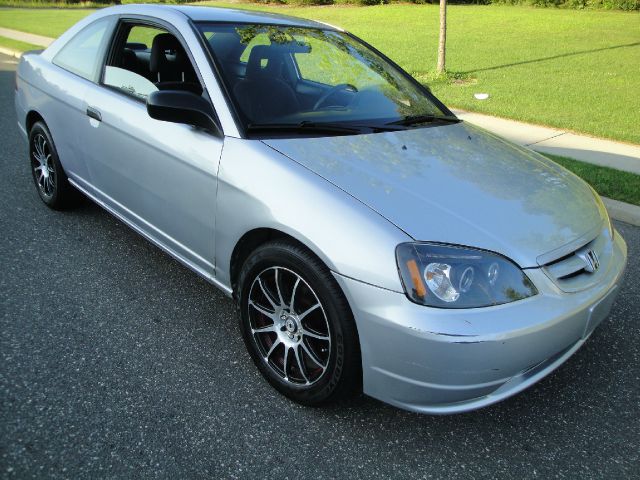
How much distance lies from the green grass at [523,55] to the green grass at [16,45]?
7.75ft

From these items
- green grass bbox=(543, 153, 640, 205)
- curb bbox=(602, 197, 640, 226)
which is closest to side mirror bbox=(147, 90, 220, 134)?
curb bbox=(602, 197, 640, 226)

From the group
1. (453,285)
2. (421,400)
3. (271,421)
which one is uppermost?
(453,285)

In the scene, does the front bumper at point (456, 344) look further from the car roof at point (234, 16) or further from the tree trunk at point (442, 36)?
the tree trunk at point (442, 36)

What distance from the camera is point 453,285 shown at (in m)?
2.09

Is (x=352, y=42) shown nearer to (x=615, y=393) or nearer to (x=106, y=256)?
(x=106, y=256)

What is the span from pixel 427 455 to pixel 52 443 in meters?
1.51

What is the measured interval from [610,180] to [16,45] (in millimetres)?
14545

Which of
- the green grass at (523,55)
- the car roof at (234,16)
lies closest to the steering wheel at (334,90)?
the car roof at (234,16)

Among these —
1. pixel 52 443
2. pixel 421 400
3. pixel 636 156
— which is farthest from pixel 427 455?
pixel 636 156

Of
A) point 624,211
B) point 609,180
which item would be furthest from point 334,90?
point 609,180

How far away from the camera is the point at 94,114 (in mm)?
3496

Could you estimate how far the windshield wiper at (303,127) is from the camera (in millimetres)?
2713

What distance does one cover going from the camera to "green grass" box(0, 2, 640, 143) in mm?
8227

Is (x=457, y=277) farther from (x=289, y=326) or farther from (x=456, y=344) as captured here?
(x=289, y=326)
